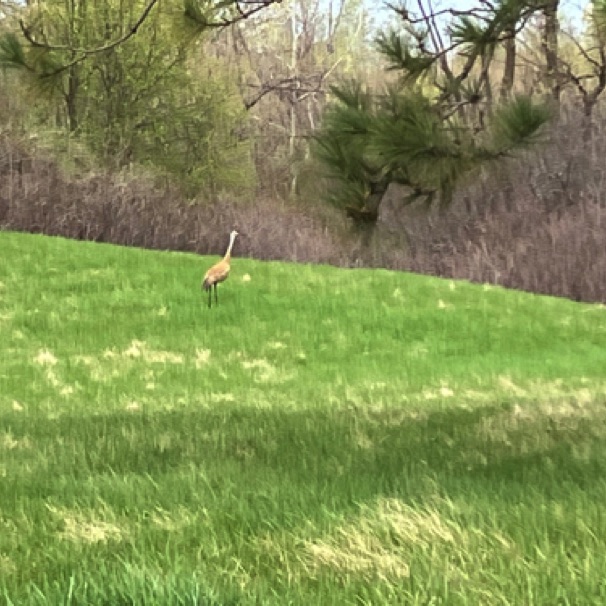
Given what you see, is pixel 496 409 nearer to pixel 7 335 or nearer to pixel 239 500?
pixel 239 500

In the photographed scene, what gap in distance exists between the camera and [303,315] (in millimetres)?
16781

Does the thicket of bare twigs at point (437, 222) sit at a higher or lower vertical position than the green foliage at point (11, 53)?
lower

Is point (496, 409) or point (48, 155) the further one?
point (48, 155)

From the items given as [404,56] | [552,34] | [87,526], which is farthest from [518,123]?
[87,526]

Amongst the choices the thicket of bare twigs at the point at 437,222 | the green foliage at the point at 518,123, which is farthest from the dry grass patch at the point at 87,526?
the thicket of bare twigs at the point at 437,222

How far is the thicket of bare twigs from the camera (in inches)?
862

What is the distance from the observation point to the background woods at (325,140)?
583 cm

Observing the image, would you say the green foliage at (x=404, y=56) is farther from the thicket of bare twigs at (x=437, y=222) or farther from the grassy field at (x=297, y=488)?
the thicket of bare twigs at (x=437, y=222)

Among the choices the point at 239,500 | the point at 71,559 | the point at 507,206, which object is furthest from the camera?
the point at 507,206

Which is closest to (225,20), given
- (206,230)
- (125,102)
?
(206,230)

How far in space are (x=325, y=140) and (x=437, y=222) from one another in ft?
59.1

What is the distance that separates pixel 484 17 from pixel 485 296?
1296 centimetres

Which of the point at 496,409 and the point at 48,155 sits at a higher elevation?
the point at 48,155

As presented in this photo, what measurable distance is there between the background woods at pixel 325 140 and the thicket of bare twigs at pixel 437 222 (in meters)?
0.05
